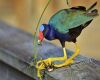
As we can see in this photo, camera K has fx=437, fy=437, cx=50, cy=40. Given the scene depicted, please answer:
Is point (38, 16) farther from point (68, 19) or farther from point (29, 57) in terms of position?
point (68, 19)

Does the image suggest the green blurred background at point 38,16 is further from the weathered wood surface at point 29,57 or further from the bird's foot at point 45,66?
the bird's foot at point 45,66

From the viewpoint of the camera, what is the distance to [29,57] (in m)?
1.73

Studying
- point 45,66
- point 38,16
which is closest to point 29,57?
point 45,66

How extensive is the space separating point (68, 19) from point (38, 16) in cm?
196

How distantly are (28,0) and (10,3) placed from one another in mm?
209

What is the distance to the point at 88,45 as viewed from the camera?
115 inches

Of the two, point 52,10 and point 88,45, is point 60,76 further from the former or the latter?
point 52,10

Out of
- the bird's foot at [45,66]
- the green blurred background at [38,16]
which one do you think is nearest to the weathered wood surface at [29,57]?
the bird's foot at [45,66]

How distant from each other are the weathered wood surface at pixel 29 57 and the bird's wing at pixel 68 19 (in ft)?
0.56

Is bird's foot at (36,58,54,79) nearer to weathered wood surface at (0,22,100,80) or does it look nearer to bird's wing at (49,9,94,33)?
weathered wood surface at (0,22,100,80)

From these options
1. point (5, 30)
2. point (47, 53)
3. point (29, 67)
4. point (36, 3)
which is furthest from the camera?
point (36, 3)

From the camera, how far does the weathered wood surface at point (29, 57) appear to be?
5.15 ft

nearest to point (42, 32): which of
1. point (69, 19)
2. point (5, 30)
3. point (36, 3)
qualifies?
point (69, 19)

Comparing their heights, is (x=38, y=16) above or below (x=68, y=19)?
below
